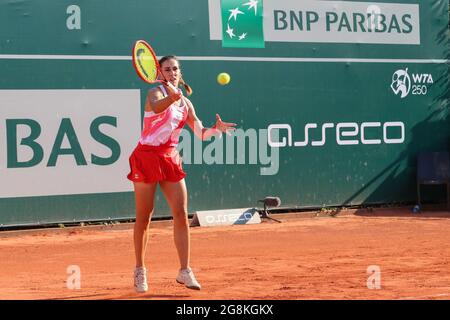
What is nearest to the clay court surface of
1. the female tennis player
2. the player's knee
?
the female tennis player

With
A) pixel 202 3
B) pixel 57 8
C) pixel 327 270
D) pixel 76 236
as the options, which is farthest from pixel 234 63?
pixel 327 270

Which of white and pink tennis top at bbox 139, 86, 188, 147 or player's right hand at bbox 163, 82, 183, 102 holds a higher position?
player's right hand at bbox 163, 82, 183, 102

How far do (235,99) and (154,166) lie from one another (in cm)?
621

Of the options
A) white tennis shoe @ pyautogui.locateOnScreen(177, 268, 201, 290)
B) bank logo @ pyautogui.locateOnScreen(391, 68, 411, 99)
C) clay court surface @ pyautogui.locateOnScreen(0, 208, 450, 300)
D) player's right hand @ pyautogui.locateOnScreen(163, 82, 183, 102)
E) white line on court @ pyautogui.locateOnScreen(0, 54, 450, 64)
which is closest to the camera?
player's right hand @ pyautogui.locateOnScreen(163, 82, 183, 102)

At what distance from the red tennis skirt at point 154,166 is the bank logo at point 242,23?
6138mm

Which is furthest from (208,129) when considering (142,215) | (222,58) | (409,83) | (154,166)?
(409,83)

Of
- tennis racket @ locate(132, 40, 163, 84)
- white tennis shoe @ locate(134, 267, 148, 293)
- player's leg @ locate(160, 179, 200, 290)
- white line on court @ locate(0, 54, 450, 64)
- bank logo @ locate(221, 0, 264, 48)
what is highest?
bank logo @ locate(221, 0, 264, 48)

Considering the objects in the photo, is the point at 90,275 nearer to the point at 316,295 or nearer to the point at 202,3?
the point at 316,295

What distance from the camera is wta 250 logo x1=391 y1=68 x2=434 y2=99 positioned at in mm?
13758

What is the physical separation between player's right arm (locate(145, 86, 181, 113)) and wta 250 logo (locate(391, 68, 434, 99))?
7974 millimetres

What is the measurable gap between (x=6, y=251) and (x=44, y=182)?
171 centimetres

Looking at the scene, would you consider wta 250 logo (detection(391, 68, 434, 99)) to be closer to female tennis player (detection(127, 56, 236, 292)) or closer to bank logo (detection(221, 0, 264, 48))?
bank logo (detection(221, 0, 264, 48))

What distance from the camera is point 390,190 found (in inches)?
543

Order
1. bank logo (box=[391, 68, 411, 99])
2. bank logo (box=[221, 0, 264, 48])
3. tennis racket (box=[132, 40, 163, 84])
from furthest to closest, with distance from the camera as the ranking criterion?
bank logo (box=[391, 68, 411, 99]) < bank logo (box=[221, 0, 264, 48]) < tennis racket (box=[132, 40, 163, 84])
